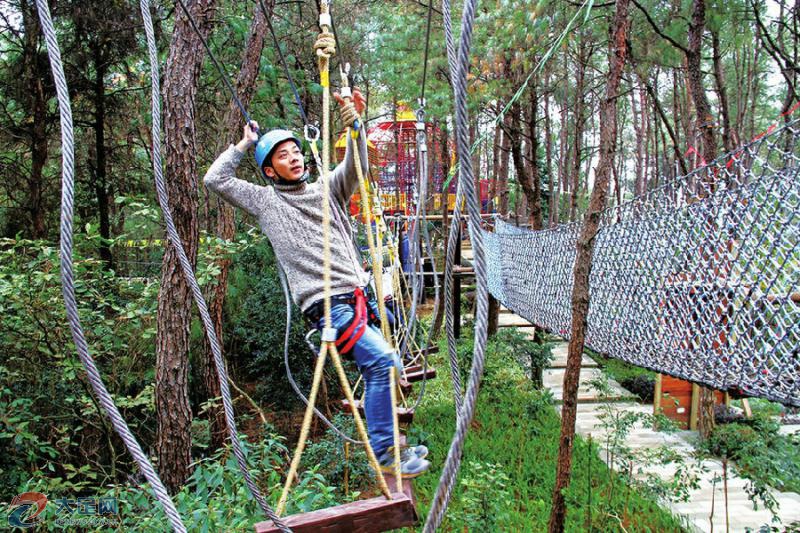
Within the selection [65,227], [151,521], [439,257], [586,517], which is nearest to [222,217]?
[151,521]

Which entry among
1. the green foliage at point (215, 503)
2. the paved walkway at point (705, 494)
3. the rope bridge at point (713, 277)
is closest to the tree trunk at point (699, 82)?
the rope bridge at point (713, 277)

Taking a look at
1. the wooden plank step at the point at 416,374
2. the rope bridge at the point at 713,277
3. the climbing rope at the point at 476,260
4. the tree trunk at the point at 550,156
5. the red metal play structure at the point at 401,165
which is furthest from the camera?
the red metal play structure at the point at 401,165

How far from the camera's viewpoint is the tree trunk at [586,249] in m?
2.13

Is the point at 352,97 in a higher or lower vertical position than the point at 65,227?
higher

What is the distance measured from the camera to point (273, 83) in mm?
3949

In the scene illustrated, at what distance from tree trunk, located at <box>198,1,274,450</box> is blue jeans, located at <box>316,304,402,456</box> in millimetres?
1830

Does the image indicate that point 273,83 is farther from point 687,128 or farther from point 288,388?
point 687,128

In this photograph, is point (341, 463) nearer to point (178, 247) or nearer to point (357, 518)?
point (357, 518)

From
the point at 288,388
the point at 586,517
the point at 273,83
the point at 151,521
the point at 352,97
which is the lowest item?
the point at 586,517

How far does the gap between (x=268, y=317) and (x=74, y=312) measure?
3.67 m

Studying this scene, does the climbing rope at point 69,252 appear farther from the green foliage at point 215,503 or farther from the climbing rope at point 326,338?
the green foliage at point 215,503

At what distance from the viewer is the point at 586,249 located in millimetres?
2219

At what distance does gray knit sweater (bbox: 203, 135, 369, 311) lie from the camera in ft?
5.19

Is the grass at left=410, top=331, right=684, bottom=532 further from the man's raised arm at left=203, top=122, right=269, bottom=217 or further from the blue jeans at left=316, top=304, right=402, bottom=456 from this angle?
the man's raised arm at left=203, top=122, right=269, bottom=217
